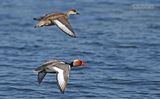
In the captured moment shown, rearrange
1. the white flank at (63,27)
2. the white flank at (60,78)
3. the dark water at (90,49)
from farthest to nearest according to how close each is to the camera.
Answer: the dark water at (90,49)
the white flank at (63,27)
the white flank at (60,78)

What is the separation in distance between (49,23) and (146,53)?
28.5ft

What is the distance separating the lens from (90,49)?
78.5 ft

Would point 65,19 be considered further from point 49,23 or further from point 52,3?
point 52,3

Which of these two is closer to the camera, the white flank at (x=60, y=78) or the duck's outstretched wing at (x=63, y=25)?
the white flank at (x=60, y=78)

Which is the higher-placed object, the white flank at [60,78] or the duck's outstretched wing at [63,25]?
the duck's outstretched wing at [63,25]

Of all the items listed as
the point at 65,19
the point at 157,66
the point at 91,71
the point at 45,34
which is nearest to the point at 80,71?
the point at 91,71

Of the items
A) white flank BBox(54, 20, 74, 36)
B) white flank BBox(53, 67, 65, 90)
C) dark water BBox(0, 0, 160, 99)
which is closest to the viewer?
white flank BBox(53, 67, 65, 90)

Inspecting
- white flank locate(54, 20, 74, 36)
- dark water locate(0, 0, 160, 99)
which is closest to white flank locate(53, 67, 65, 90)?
white flank locate(54, 20, 74, 36)

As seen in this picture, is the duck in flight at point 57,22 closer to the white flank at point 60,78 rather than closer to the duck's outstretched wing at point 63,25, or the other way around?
the duck's outstretched wing at point 63,25

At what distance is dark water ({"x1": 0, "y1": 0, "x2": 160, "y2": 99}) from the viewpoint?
63.4ft

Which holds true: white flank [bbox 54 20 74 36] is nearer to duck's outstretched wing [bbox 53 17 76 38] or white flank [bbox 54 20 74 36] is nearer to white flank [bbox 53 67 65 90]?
duck's outstretched wing [bbox 53 17 76 38]

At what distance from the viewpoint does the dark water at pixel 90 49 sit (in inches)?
760

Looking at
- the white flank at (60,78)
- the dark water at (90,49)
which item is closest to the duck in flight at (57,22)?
the white flank at (60,78)

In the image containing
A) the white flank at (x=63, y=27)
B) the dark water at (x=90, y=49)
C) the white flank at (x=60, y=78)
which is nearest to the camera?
the white flank at (x=60, y=78)
